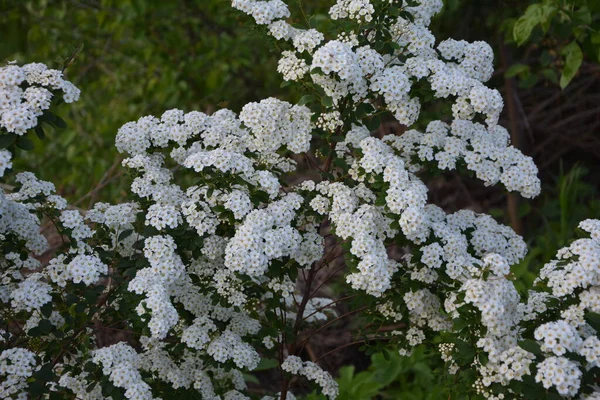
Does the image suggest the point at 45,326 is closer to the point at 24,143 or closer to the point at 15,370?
the point at 15,370

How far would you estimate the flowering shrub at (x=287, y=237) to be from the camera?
9.65 ft

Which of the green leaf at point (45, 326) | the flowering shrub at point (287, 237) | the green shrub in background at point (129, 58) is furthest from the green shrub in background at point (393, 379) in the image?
the green shrub in background at point (129, 58)

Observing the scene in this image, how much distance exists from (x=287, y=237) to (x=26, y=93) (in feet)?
3.73

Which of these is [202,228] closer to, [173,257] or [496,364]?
[173,257]

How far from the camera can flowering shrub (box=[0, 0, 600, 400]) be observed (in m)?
2.94

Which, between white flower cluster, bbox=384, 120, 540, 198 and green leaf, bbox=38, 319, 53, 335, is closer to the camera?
green leaf, bbox=38, 319, 53, 335

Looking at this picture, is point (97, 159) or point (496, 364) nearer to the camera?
point (496, 364)

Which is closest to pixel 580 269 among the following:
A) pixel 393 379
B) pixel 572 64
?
pixel 572 64

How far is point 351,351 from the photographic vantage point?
5566 millimetres

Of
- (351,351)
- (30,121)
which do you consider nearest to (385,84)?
(30,121)

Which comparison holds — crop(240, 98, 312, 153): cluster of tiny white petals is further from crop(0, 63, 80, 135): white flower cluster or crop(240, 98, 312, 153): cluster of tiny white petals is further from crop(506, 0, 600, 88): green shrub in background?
crop(506, 0, 600, 88): green shrub in background

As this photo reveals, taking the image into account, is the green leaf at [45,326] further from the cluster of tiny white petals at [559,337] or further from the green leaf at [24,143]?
the cluster of tiny white petals at [559,337]

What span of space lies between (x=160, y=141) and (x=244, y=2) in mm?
699

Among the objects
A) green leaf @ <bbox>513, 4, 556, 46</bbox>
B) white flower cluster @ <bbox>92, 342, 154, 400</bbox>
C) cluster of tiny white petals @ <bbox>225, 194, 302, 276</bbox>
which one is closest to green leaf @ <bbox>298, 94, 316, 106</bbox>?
cluster of tiny white petals @ <bbox>225, 194, 302, 276</bbox>
